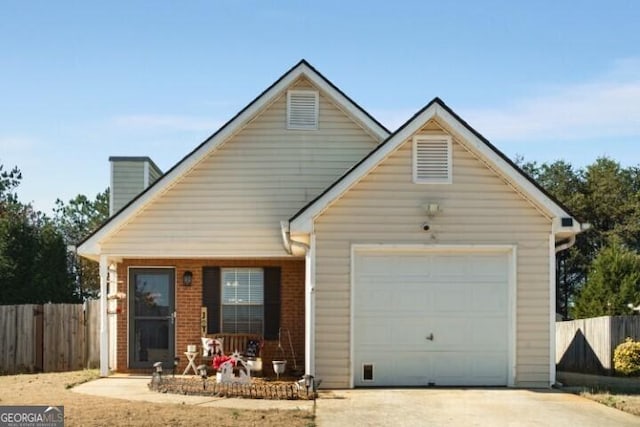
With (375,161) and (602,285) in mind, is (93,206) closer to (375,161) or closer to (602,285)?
(602,285)

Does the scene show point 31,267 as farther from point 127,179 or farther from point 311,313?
point 311,313

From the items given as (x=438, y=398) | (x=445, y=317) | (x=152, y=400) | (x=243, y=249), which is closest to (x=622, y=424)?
(x=438, y=398)

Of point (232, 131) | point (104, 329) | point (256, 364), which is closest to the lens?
point (256, 364)

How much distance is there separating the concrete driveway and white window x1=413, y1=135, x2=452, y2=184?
3822mm

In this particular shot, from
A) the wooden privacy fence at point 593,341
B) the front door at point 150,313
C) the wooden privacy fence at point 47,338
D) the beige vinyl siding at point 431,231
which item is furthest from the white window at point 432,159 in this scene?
the wooden privacy fence at point 47,338

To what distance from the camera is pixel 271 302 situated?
62.3 feet

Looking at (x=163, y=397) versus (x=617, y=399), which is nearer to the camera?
(x=617, y=399)

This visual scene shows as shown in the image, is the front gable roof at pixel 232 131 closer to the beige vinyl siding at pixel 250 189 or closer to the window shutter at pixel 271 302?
the beige vinyl siding at pixel 250 189

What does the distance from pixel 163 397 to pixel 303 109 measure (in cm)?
760

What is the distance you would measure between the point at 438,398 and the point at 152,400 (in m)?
4.71

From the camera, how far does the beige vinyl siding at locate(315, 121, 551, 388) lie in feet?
51.6

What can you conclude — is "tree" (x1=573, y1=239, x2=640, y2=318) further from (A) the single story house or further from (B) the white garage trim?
(B) the white garage trim

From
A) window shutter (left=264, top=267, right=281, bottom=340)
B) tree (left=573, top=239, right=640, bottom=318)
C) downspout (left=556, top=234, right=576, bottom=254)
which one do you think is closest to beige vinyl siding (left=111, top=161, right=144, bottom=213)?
window shutter (left=264, top=267, right=281, bottom=340)

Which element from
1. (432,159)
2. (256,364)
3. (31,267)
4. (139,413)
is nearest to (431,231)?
(432,159)
